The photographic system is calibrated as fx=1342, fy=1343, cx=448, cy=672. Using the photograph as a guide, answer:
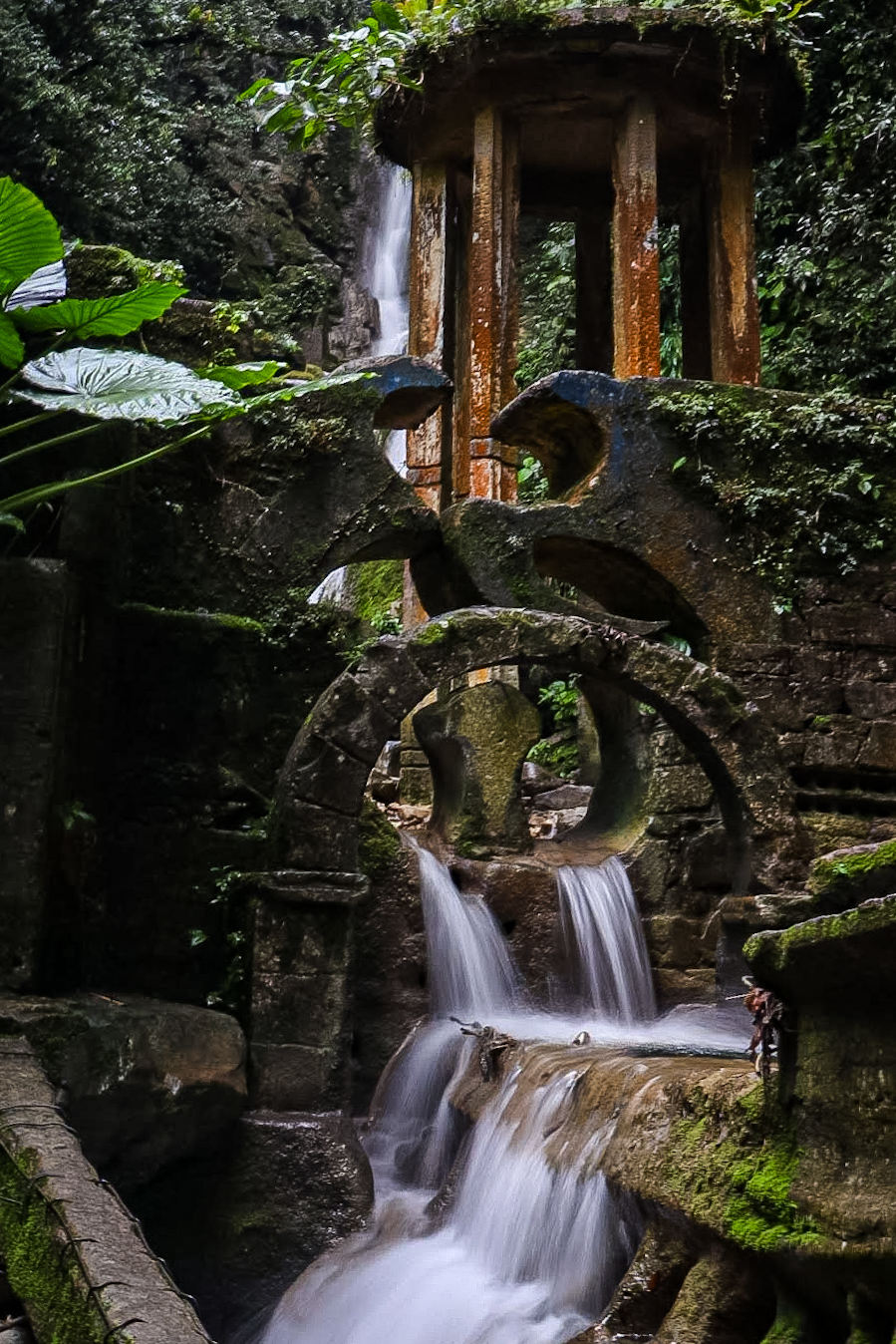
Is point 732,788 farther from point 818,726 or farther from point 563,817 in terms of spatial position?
point 563,817

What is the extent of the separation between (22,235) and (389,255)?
15.9m

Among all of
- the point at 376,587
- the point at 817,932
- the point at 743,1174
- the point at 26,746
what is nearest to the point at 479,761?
the point at 26,746

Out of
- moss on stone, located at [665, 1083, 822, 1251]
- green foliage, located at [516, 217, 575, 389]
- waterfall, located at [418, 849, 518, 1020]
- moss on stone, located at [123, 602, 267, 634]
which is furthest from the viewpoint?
green foliage, located at [516, 217, 575, 389]

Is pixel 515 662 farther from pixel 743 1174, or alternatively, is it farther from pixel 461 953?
pixel 743 1174

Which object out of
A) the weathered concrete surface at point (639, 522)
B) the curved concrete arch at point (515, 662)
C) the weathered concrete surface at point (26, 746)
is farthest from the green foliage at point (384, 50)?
the weathered concrete surface at point (26, 746)

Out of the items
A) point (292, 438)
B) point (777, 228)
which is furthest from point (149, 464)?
point (777, 228)

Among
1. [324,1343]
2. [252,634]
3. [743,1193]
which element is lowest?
[324,1343]

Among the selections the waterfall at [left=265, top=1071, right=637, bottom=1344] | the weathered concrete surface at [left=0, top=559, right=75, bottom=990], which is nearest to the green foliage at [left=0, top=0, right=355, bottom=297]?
the weathered concrete surface at [left=0, top=559, right=75, bottom=990]

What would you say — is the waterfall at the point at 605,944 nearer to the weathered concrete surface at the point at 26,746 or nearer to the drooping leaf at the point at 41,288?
the weathered concrete surface at the point at 26,746

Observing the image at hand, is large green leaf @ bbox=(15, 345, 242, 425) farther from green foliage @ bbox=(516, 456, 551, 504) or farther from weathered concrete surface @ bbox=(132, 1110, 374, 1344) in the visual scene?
green foliage @ bbox=(516, 456, 551, 504)

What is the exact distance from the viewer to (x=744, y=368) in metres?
10.1

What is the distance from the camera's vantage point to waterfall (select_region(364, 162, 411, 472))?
783 inches

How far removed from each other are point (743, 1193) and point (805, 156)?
11.7m

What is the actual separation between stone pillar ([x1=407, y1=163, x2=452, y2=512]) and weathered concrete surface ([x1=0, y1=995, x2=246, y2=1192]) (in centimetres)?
587
